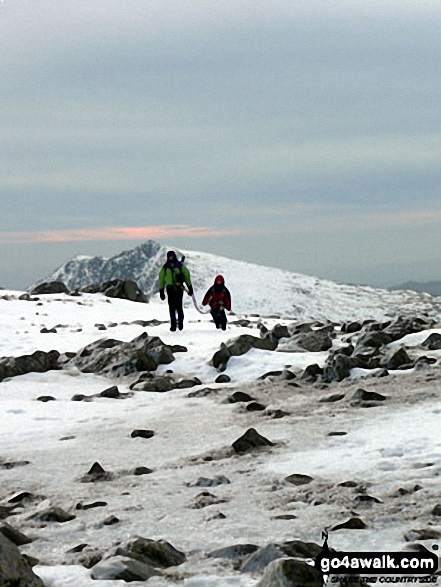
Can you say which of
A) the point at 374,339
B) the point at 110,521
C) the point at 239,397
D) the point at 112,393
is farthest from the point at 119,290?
the point at 110,521

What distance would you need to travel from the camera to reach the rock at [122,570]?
18.9ft

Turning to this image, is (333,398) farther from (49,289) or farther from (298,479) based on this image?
(49,289)

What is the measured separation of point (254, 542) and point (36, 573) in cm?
200

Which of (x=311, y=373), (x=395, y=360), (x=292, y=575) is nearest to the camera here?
(x=292, y=575)

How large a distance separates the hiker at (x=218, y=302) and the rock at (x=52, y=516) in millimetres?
17538

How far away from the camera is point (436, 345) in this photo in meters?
18.9

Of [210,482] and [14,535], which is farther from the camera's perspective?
[210,482]

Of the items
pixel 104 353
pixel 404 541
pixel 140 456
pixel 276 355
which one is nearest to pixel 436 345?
pixel 276 355

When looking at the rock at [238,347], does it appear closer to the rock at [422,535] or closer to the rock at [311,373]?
the rock at [311,373]

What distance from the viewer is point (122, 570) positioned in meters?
5.77

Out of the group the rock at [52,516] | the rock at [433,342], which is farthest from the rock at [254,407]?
the rock at [433,342]

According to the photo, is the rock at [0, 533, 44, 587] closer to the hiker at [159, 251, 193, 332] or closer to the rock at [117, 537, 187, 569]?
the rock at [117, 537, 187, 569]

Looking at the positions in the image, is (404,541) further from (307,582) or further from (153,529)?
(153,529)

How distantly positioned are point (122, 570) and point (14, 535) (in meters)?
1.68
